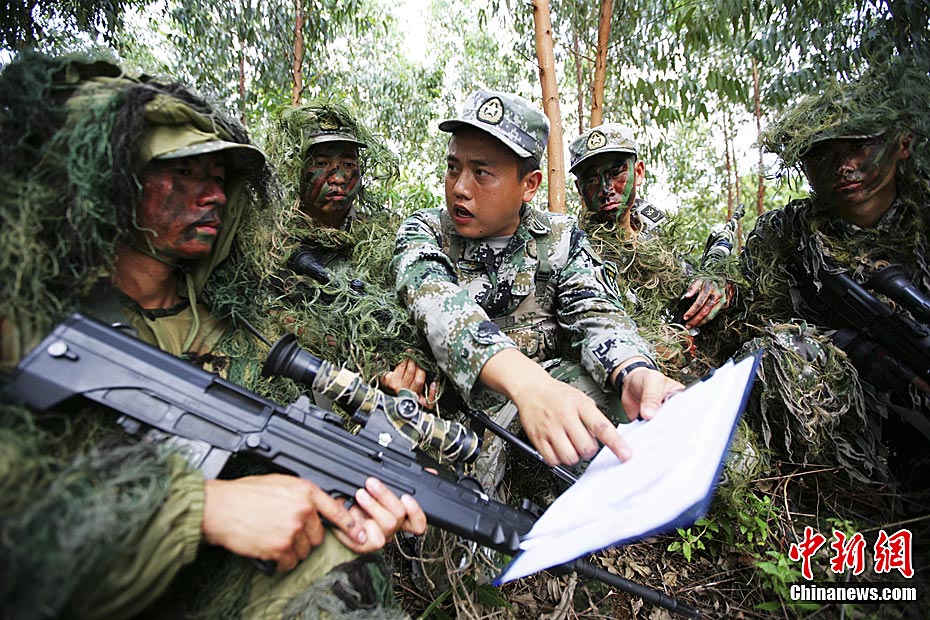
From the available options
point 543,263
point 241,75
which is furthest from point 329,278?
point 241,75

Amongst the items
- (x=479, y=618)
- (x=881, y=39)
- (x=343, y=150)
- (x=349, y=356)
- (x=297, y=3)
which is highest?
(x=881, y=39)

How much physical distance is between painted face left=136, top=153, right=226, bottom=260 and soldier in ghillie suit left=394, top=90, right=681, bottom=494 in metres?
0.89

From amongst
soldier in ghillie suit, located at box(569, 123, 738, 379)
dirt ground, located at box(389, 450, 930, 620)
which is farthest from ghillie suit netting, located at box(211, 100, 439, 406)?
soldier in ghillie suit, located at box(569, 123, 738, 379)

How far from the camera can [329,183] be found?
13.9 feet

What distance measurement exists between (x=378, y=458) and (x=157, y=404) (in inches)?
25.4

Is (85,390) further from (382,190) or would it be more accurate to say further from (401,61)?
(401,61)

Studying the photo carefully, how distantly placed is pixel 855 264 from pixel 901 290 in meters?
0.50

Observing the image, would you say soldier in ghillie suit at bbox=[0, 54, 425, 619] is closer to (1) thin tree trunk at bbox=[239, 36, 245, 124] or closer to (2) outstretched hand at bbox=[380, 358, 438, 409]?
(2) outstretched hand at bbox=[380, 358, 438, 409]

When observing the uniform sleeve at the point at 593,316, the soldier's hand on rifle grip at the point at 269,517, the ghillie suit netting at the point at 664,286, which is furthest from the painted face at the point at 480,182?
the soldier's hand on rifle grip at the point at 269,517

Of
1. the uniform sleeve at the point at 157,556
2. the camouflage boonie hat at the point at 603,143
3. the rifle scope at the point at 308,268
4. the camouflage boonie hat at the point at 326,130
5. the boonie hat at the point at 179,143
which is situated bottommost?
the uniform sleeve at the point at 157,556

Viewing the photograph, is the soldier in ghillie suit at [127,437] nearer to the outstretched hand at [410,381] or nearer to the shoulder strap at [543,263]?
the outstretched hand at [410,381]

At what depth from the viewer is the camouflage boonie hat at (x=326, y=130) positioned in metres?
4.26

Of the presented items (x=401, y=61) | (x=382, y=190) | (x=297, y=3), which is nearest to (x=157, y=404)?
(x=382, y=190)

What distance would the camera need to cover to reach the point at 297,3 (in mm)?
5797
